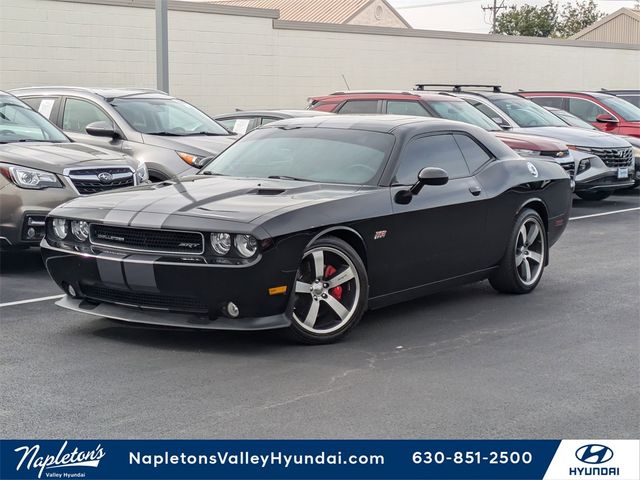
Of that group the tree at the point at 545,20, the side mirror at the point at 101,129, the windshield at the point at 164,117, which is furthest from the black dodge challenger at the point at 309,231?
the tree at the point at 545,20

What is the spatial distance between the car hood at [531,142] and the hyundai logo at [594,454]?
10262 millimetres

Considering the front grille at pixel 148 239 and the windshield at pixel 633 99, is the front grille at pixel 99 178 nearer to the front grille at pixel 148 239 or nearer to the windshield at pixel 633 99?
the front grille at pixel 148 239

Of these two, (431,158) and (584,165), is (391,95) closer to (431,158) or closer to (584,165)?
(584,165)

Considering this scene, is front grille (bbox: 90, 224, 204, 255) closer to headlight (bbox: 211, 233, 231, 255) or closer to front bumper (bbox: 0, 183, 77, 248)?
headlight (bbox: 211, 233, 231, 255)

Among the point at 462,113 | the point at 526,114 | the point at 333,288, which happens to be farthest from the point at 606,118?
the point at 333,288

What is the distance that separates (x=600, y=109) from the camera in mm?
20188

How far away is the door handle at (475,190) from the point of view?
8.39 meters

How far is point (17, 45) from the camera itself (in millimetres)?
21172

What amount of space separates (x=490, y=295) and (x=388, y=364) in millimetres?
2593

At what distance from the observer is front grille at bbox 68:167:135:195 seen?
9.99 metres

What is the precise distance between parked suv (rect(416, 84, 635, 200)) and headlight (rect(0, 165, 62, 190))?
333 inches

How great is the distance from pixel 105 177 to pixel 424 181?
3.83 metres

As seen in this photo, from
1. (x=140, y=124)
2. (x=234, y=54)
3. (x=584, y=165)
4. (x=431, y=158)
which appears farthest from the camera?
(x=234, y=54)

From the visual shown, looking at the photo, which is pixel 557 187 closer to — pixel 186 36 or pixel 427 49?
pixel 186 36
